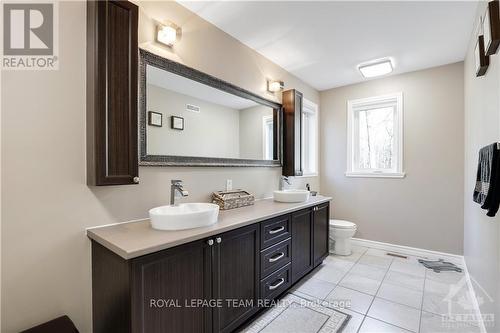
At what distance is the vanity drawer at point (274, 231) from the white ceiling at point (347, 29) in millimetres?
1804

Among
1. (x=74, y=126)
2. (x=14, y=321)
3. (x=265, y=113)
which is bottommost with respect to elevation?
(x=14, y=321)

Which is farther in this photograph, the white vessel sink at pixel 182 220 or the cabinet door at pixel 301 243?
the cabinet door at pixel 301 243

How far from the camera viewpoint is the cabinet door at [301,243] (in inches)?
88.4

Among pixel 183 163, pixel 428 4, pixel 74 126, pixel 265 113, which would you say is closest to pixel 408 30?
pixel 428 4

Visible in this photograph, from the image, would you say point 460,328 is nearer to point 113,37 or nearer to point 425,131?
point 425,131

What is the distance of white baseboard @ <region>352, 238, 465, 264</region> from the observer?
2.92 metres

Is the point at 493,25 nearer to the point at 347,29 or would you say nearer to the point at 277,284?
the point at 347,29

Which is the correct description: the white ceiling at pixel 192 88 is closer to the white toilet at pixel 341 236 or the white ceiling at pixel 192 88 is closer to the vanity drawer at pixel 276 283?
the vanity drawer at pixel 276 283

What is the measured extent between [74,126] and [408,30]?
294 cm

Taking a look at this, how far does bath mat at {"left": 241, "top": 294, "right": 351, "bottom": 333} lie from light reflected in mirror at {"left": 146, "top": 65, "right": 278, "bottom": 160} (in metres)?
1.43

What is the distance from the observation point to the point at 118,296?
1.18m

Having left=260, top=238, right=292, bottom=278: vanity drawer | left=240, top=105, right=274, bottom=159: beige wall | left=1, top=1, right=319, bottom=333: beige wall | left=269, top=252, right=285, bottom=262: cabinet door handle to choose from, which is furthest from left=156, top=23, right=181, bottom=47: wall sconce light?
left=269, top=252, right=285, bottom=262: cabinet door handle

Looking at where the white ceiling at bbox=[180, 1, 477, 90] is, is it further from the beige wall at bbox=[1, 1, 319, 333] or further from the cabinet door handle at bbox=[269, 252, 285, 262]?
the cabinet door handle at bbox=[269, 252, 285, 262]

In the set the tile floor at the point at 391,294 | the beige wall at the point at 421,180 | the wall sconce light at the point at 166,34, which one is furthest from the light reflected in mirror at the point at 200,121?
the beige wall at the point at 421,180
